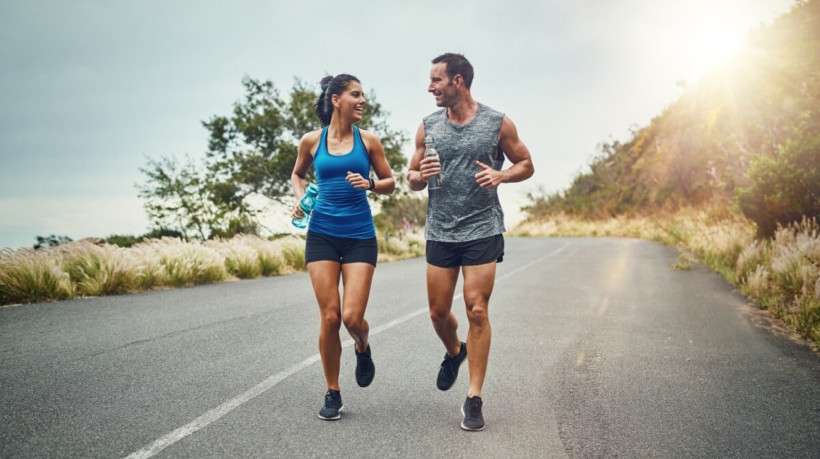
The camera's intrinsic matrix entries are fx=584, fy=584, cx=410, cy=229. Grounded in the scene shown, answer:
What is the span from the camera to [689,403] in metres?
4.37

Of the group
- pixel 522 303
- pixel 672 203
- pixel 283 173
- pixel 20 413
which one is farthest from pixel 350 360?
pixel 672 203

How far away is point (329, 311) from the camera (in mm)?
4016

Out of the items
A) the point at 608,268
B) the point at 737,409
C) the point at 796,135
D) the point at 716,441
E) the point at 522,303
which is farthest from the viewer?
the point at 608,268

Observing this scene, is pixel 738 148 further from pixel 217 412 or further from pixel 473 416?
pixel 217 412

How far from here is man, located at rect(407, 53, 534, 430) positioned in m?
3.95

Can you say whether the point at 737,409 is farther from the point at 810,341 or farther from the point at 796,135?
the point at 796,135

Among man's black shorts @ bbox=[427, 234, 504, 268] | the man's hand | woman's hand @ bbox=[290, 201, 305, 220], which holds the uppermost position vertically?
the man's hand

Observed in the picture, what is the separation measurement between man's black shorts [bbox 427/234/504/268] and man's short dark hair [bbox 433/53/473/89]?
110 cm

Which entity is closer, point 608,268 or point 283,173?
point 608,268

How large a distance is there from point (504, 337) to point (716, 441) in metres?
3.19

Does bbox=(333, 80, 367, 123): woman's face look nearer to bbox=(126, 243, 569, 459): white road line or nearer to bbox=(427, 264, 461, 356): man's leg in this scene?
bbox=(427, 264, 461, 356): man's leg

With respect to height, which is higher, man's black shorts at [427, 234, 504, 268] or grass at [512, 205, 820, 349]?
man's black shorts at [427, 234, 504, 268]

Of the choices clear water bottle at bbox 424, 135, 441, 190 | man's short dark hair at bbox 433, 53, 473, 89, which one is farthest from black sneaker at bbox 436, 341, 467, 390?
man's short dark hair at bbox 433, 53, 473, 89

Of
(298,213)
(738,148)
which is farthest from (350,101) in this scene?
(738,148)
